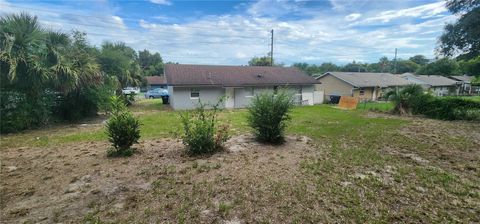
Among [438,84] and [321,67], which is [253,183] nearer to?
[438,84]

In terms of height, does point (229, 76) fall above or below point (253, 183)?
above

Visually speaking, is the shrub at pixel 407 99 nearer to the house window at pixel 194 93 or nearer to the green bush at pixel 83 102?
the house window at pixel 194 93

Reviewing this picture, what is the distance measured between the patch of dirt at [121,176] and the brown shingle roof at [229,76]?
36.0ft

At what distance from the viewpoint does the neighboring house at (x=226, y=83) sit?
54.6 feet

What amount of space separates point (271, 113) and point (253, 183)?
270 cm

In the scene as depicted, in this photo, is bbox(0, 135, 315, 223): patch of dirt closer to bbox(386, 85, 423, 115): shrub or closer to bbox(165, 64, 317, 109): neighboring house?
bbox(165, 64, 317, 109): neighboring house

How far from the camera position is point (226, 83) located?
57.9 feet

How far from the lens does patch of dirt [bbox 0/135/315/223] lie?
3062 mm

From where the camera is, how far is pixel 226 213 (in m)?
3.06

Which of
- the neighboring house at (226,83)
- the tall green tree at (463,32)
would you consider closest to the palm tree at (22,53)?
the neighboring house at (226,83)

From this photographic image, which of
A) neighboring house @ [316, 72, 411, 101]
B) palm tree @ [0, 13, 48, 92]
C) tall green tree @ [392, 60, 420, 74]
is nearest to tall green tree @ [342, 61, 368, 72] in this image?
tall green tree @ [392, 60, 420, 74]

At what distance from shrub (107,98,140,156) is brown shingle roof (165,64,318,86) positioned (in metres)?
10.9

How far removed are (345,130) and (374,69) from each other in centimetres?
6175

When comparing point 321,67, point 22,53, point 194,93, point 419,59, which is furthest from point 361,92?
point 419,59
